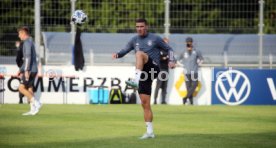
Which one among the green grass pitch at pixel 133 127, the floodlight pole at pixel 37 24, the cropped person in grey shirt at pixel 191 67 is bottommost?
Result: the green grass pitch at pixel 133 127

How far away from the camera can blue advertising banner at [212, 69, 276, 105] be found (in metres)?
25.9

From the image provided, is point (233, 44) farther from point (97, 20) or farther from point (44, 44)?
point (44, 44)

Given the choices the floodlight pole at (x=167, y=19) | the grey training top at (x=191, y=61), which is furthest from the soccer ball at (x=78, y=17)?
the grey training top at (x=191, y=61)

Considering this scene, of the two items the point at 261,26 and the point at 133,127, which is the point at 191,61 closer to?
the point at 261,26

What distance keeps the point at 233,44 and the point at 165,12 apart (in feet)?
11.4

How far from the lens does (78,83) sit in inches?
1024

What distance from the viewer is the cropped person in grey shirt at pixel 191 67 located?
25.7 metres

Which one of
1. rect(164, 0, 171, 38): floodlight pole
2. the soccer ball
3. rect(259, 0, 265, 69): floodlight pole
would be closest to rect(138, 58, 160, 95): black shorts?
the soccer ball

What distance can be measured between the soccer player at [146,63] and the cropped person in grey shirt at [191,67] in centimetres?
1063

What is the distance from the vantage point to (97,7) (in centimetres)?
2642

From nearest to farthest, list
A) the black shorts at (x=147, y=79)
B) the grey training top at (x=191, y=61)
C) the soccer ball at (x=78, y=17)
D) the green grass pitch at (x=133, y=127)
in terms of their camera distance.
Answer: the green grass pitch at (x=133, y=127), the black shorts at (x=147, y=79), the soccer ball at (x=78, y=17), the grey training top at (x=191, y=61)

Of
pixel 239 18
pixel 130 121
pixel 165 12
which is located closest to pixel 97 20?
pixel 165 12

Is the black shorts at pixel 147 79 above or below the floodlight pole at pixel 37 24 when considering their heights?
below

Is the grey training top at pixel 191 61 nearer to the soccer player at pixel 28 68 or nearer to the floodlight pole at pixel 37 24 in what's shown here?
the floodlight pole at pixel 37 24
